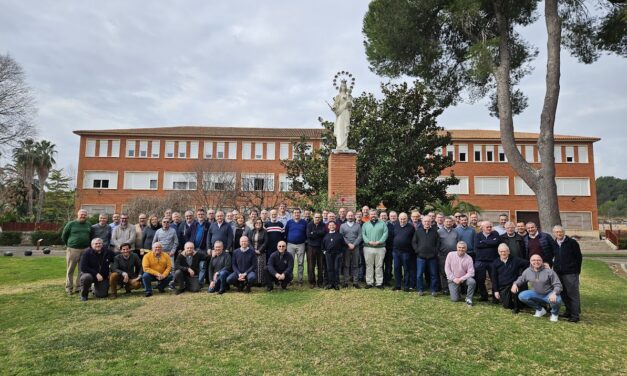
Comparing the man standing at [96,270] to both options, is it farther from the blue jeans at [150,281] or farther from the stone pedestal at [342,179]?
the stone pedestal at [342,179]

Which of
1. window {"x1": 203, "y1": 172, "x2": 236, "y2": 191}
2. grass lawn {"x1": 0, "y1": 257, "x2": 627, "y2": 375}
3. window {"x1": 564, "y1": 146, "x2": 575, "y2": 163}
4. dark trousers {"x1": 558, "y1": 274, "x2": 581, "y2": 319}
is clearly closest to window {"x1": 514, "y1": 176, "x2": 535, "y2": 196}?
window {"x1": 564, "y1": 146, "x2": 575, "y2": 163}

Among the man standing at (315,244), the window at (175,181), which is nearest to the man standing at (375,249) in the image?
the man standing at (315,244)

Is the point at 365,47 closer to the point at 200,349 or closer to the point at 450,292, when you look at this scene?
the point at 450,292

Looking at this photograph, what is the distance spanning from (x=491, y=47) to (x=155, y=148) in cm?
3920

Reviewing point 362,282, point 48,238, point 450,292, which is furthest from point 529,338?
point 48,238

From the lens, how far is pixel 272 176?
44.4 meters

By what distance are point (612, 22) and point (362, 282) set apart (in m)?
12.3

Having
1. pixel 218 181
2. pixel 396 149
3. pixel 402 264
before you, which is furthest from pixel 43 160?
pixel 402 264

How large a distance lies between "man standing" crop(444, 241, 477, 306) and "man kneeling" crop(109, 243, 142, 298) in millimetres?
6615

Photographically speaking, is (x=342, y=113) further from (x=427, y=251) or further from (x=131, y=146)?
(x=131, y=146)

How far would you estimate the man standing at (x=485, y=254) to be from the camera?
27.0ft

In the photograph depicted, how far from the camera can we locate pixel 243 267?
898 cm

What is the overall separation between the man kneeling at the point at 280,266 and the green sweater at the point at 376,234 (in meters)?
1.76

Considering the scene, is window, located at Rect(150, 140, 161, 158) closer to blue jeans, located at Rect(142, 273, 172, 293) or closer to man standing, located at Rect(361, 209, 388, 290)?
blue jeans, located at Rect(142, 273, 172, 293)
